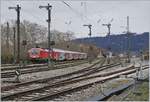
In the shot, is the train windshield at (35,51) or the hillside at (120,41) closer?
the train windshield at (35,51)

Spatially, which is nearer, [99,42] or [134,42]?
[134,42]

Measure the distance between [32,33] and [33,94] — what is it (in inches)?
4549

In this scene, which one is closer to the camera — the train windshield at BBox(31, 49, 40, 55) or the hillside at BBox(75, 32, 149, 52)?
the train windshield at BBox(31, 49, 40, 55)

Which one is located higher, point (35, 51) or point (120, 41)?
point (120, 41)

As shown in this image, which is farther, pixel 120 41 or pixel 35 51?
pixel 120 41

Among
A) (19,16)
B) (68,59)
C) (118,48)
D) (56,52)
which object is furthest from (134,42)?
(19,16)

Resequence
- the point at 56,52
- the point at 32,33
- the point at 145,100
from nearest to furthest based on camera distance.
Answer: the point at 145,100, the point at 56,52, the point at 32,33

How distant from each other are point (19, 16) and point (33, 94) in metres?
47.4

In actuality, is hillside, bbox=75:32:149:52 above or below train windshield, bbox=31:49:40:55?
above

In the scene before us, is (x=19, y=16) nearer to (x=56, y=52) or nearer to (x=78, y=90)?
(x=56, y=52)

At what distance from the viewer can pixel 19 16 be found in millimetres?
63219

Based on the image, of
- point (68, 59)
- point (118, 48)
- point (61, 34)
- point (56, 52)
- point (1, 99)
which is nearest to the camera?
point (1, 99)

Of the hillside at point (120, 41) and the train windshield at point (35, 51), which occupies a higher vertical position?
the hillside at point (120, 41)

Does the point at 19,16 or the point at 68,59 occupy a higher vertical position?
the point at 19,16
